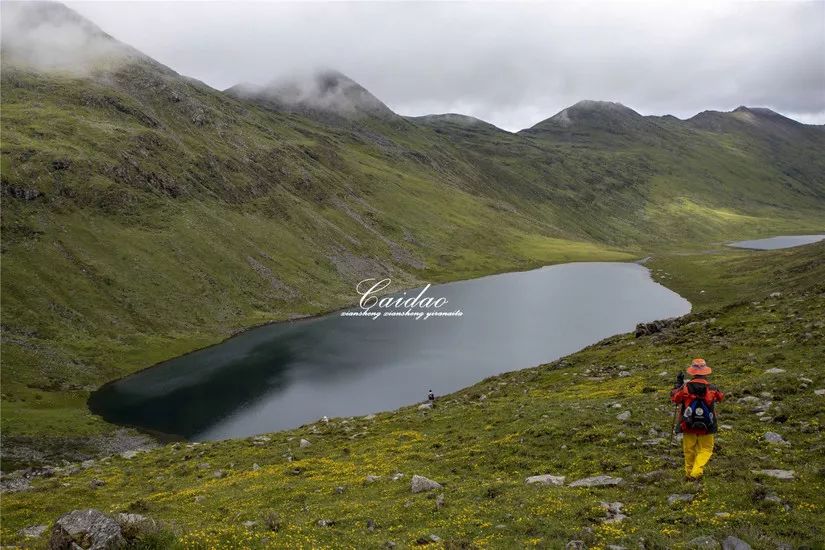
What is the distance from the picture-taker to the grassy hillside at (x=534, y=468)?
1711cm

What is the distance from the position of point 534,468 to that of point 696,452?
821 cm

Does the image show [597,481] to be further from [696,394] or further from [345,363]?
[345,363]

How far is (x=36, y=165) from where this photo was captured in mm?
145625

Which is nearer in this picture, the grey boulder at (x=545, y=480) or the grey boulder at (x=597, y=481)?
the grey boulder at (x=597, y=481)

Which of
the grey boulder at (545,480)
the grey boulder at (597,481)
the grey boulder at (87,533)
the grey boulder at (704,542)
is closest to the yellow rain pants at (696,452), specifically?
the grey boulder at (597,481)

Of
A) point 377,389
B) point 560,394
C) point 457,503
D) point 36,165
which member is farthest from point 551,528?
point 36,165

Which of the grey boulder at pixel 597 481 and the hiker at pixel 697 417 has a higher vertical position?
the hiker at pixel 697 417

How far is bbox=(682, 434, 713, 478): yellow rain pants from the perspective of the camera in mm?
18844

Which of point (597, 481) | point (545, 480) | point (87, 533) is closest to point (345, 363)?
point (545, 480)

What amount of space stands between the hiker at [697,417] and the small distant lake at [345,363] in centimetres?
6150

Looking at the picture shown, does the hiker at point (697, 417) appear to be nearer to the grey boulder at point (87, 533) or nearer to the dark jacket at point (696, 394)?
the dark jacket at point (696, 394)

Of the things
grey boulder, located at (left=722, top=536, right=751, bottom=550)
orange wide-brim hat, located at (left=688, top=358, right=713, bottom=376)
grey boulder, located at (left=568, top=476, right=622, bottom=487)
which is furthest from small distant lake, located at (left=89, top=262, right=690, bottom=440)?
grey boulder, located at (left=722, top=536, right=751, bottom=550)

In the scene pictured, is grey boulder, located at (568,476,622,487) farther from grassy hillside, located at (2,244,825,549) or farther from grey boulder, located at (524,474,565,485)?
grey boulder, located at (524,474,565,485)

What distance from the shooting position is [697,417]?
1839 centimetres
